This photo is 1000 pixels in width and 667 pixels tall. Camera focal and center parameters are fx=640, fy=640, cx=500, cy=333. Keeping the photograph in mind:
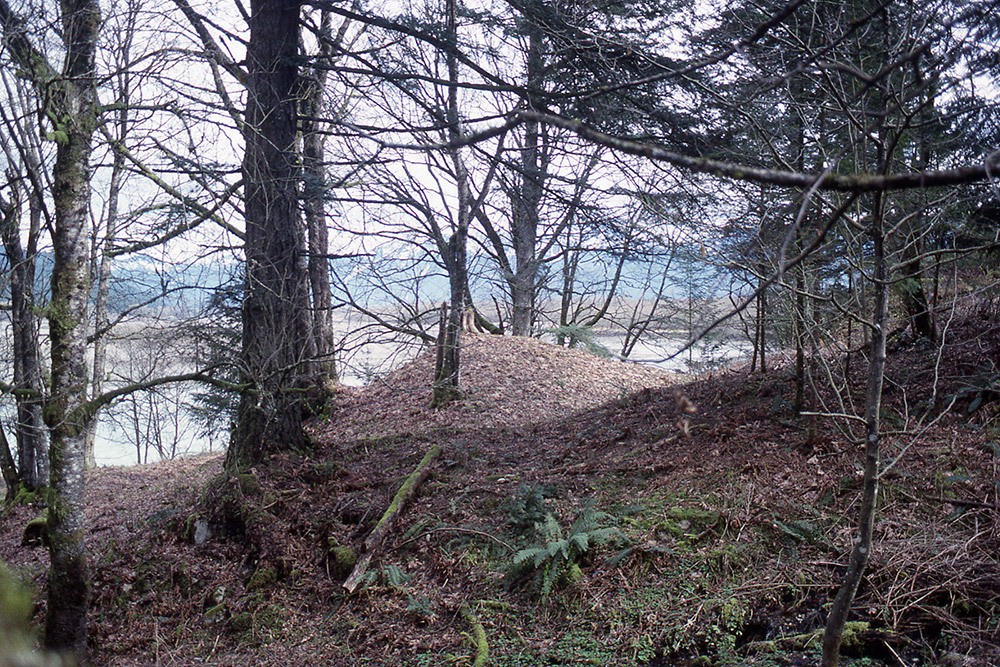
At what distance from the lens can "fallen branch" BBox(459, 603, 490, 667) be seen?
4.09m

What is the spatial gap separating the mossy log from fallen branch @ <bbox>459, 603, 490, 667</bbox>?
1.18 m

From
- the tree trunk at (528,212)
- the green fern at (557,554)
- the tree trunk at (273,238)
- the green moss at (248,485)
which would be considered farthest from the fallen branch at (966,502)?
the green moss at (248,485)

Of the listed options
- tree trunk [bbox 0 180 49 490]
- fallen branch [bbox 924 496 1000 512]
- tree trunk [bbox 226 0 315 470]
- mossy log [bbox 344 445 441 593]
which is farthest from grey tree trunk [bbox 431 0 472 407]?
fallen branch [bbox 924 496 1000 512]

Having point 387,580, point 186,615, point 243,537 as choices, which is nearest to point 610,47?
point 387,580

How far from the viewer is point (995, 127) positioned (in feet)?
17.0

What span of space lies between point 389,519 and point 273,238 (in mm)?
3567

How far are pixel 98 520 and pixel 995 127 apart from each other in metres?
10.4

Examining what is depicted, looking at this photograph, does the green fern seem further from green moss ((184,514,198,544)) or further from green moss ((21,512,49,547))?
green moss ((21,512,49,547))

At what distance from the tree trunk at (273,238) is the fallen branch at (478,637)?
329 centimetres

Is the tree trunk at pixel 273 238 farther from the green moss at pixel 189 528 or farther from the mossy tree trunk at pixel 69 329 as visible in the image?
the mossy tree trunk at pixel 69 329

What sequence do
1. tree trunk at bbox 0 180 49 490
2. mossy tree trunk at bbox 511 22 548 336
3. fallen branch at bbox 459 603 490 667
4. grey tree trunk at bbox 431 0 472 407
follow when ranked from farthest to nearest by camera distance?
grey tree trunk at bbox 431 0 472 407
tree trunk at bbox 0 180 49 490
mossy tree trunk at bbox 511 22 548 336
fallen branch at bbox 459 603 490 667

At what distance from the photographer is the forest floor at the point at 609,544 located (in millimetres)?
3791

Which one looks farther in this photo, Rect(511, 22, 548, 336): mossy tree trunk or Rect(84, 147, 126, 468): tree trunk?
Rect(511, 22, 548, 336): mossy tree trunk

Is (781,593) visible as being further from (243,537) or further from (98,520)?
(98,520)
